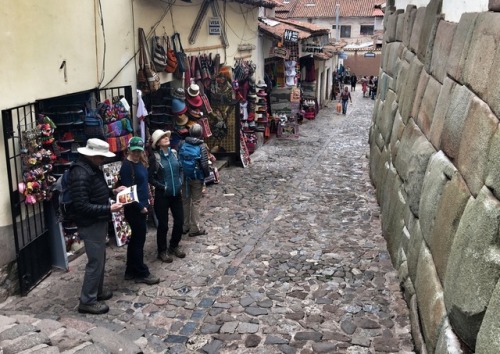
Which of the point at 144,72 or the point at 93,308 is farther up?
the point at 144,72

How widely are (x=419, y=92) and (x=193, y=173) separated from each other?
3.37m

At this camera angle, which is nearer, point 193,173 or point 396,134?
point 193,173

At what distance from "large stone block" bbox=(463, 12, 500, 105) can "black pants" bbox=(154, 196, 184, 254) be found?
3.98 metres

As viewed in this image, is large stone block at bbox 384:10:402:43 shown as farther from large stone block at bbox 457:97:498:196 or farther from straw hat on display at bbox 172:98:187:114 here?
large stone block at bbox 457:97:498:196

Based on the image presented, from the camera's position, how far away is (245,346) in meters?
5.07

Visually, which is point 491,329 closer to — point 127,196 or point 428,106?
point 428,106

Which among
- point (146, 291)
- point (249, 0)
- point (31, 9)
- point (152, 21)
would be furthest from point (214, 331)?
point (249, 0)

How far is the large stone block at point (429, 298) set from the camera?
420 cm

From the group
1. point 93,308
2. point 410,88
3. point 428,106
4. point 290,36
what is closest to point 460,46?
point 428,106

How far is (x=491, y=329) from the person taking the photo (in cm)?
292

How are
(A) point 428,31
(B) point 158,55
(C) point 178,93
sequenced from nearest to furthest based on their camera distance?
(A) point 428,31 < (B) point 158,55 < (C) point 178,93

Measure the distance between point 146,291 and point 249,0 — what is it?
383 inches

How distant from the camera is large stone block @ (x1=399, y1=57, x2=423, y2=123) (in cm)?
719

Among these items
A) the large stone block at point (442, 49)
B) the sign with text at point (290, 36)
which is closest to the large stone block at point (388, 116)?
the large stone block at point (442, 49)
